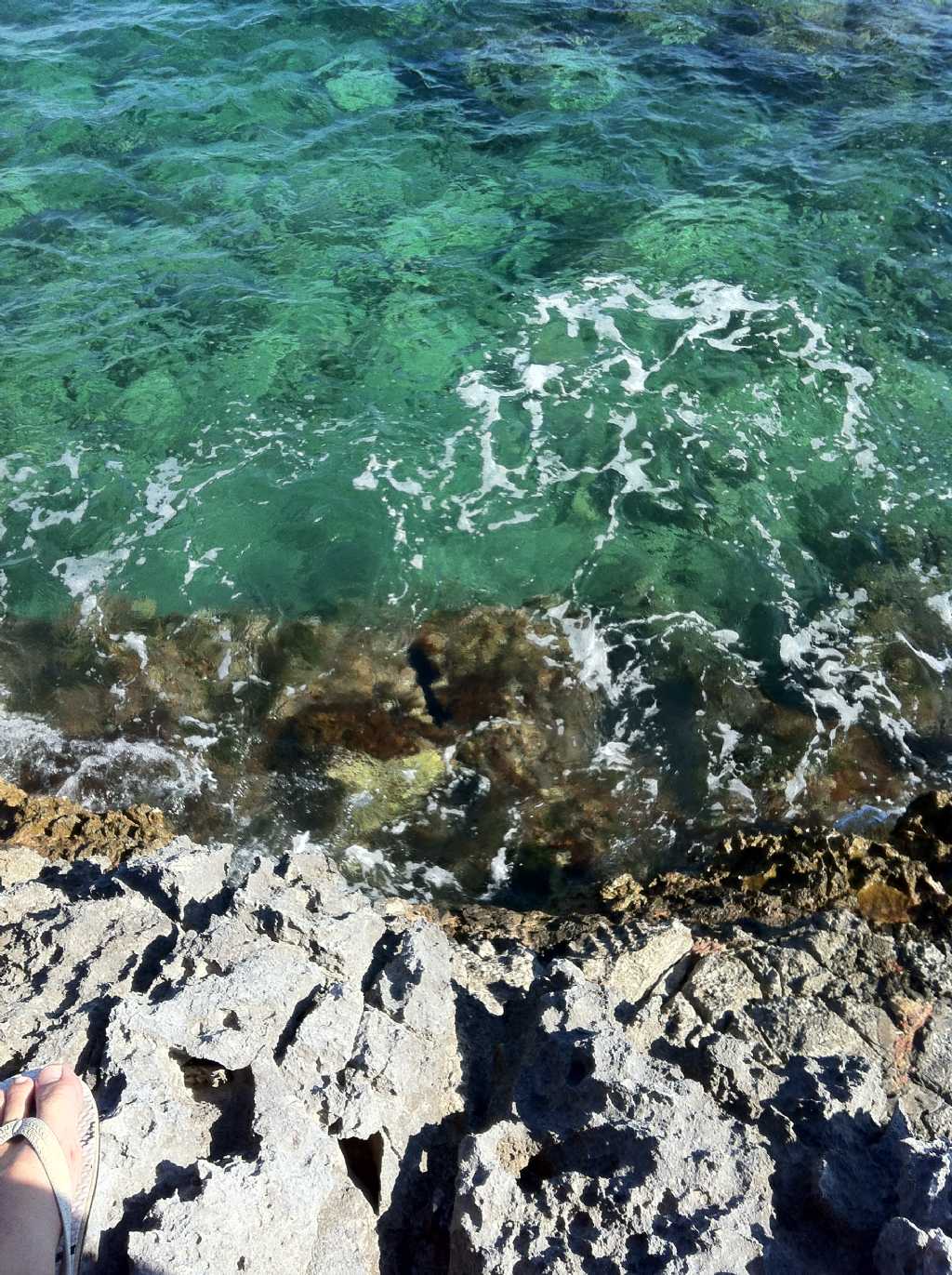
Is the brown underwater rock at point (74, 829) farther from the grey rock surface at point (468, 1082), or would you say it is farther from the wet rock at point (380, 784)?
the wet rock at point (380, 784)

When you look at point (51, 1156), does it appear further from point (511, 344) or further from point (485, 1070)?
point (511, 344)

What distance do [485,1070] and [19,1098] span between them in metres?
1.78

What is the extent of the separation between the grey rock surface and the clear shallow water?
227 cm

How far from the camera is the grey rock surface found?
Result: 9.80ft

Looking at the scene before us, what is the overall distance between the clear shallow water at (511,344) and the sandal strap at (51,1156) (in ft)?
15.0

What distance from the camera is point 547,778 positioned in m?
6.56

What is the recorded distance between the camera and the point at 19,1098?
3.23 metres

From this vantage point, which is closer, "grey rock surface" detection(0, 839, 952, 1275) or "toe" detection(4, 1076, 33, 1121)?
"grey rock surface" detection(0, 839, 952, 1275)

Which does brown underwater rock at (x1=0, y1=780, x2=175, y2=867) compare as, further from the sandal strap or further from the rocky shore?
the sandal strap

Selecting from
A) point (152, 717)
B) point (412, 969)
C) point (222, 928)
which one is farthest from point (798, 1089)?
point (152, 717)

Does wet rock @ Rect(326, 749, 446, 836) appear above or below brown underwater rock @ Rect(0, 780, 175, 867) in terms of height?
below

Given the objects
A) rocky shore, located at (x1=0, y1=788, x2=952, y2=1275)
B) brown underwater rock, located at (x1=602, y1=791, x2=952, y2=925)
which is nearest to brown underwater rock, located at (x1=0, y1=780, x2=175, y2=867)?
rocky shore, located at (x1=0, y1=788, x2=952, y2=1275)

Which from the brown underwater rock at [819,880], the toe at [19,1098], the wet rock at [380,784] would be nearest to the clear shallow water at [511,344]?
the brown underwater rock at [819,880]

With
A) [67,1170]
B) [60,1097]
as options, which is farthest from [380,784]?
[67,1170]
